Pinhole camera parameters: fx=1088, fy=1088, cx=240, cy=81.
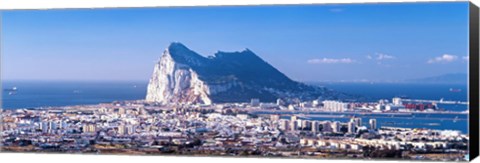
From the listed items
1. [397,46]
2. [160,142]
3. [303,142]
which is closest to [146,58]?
[160,142]

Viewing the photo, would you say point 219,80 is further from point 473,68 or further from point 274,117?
point 473,68

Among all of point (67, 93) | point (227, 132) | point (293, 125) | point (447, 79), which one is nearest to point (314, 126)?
point (293, 125)

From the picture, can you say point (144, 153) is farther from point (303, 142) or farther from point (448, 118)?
point (448, 118)

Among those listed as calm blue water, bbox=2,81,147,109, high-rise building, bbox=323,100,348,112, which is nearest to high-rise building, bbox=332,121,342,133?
high-rise building, bbox=323,100,348,112

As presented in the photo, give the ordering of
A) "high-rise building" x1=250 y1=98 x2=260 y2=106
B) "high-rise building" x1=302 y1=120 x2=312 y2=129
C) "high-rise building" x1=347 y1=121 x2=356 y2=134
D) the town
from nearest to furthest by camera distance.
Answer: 1. the town
2. "high-rise building" x1=347 y1=121 x2=356 y2=134
3. "high-rise building" x1=302 y1=120 x2=312 y2=129
4. "high-rise building" x1=250 y1=98 x2=260 y2=106

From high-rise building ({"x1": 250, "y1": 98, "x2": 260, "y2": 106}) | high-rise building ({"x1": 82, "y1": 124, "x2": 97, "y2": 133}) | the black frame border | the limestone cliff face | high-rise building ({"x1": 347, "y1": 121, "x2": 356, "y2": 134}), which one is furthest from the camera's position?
high-rise building ({"x1": 82, "y1": 124, "x2": 97, "y2": 133})

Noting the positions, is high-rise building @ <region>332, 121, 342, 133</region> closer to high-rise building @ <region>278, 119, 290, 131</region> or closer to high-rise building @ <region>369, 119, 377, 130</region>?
high-rise building @ <region>369, 119, 377, 130</region>

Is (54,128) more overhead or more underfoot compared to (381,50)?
more underfoot
